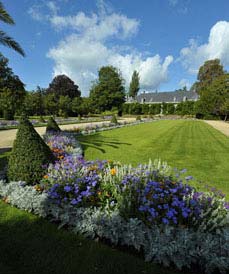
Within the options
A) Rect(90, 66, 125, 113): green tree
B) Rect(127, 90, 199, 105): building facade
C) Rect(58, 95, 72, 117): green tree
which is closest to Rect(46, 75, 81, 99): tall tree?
Rect(90, 66, 125, 113): green tree

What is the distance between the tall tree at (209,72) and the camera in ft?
142

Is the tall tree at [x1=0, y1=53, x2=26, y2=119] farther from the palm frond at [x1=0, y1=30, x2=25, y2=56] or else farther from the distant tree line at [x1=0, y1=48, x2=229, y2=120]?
the palm frond at [x1=0, y1=30, x2=25, y2=56]

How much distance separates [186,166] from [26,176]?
16.3 ft

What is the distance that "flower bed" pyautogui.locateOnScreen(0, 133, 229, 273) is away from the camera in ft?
6.56

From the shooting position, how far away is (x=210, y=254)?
6.36 feet

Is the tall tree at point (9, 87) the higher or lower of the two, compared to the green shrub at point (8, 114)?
higher

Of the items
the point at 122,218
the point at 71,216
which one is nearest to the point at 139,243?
the point at 122,218

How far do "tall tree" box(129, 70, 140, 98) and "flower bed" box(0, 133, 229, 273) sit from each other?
68319 millimetres

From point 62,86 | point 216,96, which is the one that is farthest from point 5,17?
point 62,86

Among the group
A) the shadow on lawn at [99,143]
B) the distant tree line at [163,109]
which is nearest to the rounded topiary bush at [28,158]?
the shadow on lawn at [99,143]

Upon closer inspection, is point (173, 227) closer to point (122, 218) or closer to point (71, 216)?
point (122, 218)

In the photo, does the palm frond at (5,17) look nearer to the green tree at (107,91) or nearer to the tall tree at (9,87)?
the tall tree at (9,87)

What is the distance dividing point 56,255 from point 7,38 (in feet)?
26.7

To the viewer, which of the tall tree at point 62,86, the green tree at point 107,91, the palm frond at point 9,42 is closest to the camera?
the palm frond at point 9,42
